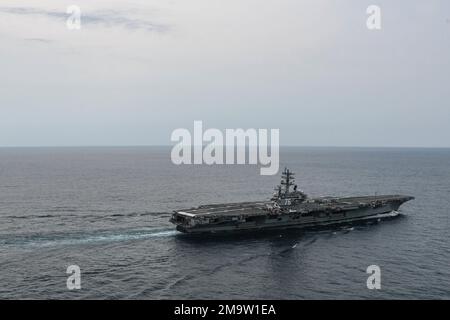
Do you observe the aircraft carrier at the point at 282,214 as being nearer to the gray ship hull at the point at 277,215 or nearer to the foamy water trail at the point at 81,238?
the gray ship hull at the point at 277,215

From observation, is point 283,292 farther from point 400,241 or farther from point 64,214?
point 64,214

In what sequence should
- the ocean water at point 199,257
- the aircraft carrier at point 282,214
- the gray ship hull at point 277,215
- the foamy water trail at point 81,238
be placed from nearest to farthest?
the ocean water at point 199,257
the foamy water trail at point 81,238
the gray ship hull at point 277,215
the aircraft carrier at point 282,214

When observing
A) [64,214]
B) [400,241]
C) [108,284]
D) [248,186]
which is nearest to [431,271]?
[400,241]

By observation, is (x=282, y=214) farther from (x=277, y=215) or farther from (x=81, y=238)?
(x=81, y=238)

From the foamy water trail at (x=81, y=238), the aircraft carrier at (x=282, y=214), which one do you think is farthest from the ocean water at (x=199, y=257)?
the aircraft carrier at (x=282, y=214)

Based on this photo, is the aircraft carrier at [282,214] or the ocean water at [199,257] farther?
the aircraft carrier at [282,214]

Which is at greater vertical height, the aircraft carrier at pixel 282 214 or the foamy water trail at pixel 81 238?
the aircraft carrier at pixel 282 214

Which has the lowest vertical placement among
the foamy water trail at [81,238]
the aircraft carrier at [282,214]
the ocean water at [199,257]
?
the ocean water at [199,257]

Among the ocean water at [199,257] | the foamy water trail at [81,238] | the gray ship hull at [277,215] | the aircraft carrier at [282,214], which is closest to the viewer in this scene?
the ocean water at [199,257]

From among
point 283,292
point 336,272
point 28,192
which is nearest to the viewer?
point 283,292
